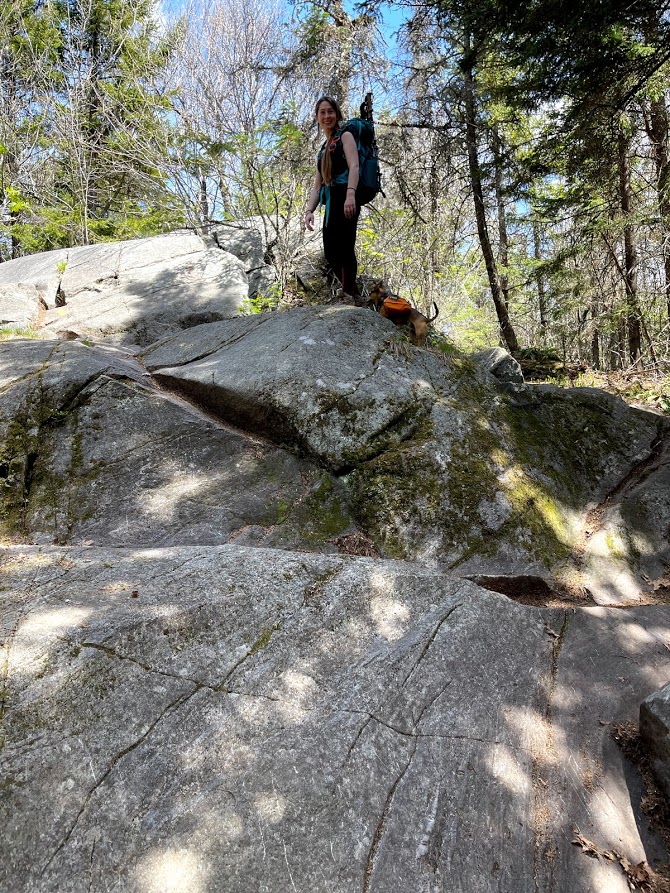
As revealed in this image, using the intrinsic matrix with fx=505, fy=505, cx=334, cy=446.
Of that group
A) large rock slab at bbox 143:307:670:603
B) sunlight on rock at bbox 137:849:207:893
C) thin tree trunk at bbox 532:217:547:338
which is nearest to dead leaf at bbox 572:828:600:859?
sunlight on rock at bbox 137:849:207:893

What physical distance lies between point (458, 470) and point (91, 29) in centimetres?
1838

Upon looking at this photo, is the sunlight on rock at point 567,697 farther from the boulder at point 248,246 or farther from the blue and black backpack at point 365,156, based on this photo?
the boulder at point 248,246

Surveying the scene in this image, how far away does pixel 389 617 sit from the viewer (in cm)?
317

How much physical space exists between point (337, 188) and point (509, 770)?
5473mm

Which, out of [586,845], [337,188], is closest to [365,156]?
[337,188]

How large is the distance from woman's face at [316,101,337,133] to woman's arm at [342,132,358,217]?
190 mm

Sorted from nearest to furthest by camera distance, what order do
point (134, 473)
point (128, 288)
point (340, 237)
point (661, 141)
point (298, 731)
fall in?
point (298, 731) → point (134, 473) → point (340, 237) → point (661, 141) → point (128, 288)

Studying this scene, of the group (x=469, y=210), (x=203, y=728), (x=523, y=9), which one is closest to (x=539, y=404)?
(x=523, y=9)

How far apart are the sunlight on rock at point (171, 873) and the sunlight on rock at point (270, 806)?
0.29 m

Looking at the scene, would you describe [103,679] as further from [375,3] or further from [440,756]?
[375,3]

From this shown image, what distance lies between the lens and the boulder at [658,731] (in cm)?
248

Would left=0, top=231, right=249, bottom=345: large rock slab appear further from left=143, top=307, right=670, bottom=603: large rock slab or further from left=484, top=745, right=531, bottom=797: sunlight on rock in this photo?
left=484, top=745, right=531, bottom=797: sunlight on rock

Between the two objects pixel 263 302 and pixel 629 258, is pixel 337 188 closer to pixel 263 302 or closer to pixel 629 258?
pixel 263 302

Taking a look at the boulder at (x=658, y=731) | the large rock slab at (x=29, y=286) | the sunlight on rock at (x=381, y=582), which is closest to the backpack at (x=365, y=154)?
Result: the sunlight on rock at (x=381, y=582)
